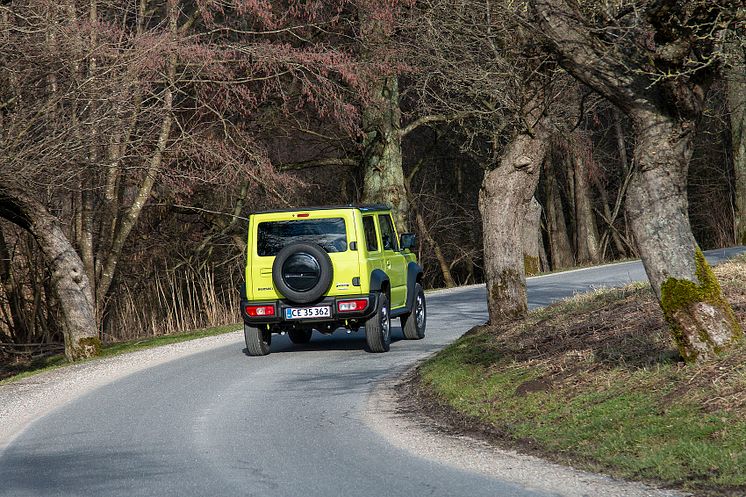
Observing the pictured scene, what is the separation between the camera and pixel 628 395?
944 cm

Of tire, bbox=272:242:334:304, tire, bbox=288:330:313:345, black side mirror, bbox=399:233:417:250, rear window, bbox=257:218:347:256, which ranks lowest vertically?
tire, bbox=288:330:313:345

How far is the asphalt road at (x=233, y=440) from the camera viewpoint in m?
7.79

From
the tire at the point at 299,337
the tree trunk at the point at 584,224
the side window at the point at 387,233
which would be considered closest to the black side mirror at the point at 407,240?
the side window at the point at 387,233

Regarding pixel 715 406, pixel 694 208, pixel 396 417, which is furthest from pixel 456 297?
pixel 694 208

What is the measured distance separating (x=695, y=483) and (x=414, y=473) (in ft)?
6.52

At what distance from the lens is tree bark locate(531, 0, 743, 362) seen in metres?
9.82

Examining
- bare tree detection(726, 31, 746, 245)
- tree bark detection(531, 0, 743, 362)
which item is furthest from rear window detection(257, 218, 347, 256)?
bare tree detection(726, 31, 746, 245)

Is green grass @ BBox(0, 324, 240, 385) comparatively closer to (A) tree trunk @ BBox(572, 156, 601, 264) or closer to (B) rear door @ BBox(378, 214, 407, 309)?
(B) rear door @ BBox(378, 214, 407, 309)

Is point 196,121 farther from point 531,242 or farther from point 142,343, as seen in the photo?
point 531,242

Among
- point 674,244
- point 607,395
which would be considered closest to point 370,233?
point 674,244

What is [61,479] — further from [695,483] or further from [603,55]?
[603,55]

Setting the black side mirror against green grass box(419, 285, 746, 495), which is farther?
the black side mirror

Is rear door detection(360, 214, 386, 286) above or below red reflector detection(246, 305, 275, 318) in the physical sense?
above

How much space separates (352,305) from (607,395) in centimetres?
681
